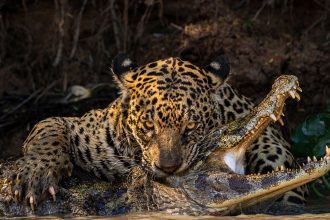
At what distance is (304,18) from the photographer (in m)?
12.1

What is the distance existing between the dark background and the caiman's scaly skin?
3.26 m

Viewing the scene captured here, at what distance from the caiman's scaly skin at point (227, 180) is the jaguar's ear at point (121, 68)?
1233mm

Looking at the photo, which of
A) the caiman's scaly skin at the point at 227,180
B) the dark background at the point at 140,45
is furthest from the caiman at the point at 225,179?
the dark background at the point at 140,45

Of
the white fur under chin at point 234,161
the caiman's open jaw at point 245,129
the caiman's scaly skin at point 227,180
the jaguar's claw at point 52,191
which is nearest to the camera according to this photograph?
the caiman's scaly skin at point 227,180

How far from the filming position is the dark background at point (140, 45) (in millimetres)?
11391

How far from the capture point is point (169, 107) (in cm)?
817

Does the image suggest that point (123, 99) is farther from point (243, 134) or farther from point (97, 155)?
point (243, 134)

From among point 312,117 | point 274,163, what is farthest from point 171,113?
point 312,117

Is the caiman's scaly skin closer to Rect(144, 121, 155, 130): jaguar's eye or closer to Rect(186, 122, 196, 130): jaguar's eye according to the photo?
Rect(186, 122, 196, 130): jaguar's eye

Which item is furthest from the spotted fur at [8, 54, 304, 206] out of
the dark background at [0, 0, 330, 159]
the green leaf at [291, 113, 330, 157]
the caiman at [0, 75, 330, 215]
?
the dark background at [0, 0, 330, 159]

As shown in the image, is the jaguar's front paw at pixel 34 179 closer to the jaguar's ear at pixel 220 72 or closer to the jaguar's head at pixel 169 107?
the jaguar's head at pixel 169 107

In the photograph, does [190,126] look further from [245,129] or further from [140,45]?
[140,45]

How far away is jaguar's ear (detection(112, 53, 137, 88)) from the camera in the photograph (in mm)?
8938

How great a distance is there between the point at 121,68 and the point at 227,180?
6.51 ft
